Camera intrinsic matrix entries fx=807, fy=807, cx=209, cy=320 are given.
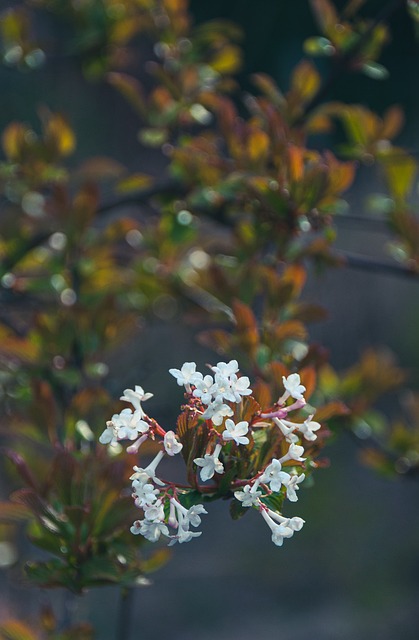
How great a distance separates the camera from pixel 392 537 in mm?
3574

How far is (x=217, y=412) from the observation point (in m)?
0.69

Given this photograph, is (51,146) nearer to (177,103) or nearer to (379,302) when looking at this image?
(177,103)

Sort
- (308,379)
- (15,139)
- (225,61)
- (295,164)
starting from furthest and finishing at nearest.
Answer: (225,61)
(15,139)
(295,164)
(308,379)

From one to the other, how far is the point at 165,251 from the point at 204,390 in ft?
2.23

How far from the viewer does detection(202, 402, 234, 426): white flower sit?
0.69 m

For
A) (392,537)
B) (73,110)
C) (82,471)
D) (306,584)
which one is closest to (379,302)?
(392,537)

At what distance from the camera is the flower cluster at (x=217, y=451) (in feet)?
2.25

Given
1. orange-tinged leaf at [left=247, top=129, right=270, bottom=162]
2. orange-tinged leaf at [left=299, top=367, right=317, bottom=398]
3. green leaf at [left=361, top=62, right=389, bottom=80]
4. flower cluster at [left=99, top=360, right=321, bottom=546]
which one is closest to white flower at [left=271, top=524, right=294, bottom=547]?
flower cluster at [left=99, top=360, right=321, bottom=546]

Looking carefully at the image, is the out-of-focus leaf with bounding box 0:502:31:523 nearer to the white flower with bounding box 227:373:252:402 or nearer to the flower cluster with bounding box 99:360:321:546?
the flower cluster with bounding box 99:360:321:546

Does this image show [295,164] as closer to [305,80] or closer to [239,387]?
[305,80]

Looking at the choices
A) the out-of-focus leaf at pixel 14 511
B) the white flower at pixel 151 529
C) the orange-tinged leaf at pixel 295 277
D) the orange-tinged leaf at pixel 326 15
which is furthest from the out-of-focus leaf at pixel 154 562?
the orange-tinged leaf at pixel 326 15

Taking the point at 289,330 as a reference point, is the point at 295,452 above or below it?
above

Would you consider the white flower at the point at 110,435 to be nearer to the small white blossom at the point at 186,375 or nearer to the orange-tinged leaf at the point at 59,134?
the small white blossom at the point at 186,375

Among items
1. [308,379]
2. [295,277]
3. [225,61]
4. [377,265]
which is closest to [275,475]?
[308,379]
